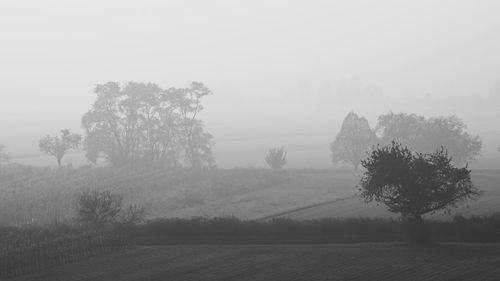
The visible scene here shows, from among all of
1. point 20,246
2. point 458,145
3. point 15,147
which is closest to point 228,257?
point 20,246

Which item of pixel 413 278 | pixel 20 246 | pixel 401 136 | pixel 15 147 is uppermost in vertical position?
pixel 15 147

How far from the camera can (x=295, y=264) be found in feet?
118

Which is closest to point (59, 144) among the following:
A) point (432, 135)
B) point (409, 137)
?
point (409, 137)

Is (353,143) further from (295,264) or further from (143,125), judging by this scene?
(295,264)

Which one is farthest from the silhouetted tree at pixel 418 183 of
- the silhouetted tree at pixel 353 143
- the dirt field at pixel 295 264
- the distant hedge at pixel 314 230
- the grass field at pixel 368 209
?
the silhouetted tree at pixel 353 143

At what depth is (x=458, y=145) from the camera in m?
102

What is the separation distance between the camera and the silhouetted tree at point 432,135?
101625 millimetres

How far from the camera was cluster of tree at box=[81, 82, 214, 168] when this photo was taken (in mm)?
108062

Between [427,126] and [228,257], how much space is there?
258 ft

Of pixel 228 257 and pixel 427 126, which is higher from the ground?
pixel 427 126

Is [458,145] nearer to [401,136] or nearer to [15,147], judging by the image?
[401,136]

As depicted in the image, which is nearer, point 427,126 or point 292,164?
point 427,126

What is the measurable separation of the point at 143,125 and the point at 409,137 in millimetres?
58167

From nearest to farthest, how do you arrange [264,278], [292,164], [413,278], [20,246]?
[413,278]
[264,278]
[20,246]
[292,164]
